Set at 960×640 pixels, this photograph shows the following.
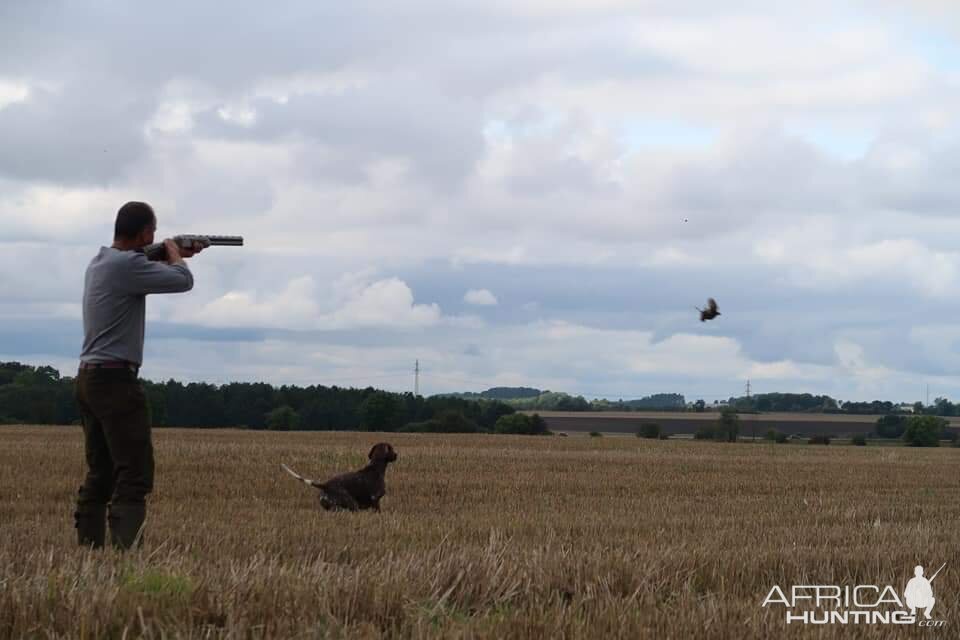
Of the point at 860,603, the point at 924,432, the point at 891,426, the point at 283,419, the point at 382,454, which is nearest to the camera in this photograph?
the point at 860,603

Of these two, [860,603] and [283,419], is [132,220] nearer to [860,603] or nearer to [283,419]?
[860,603]

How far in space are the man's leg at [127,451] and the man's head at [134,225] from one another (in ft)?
2.80

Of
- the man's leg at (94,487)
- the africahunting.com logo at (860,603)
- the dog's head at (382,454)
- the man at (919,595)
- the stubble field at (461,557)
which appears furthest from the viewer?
the dog's head at (382,454)

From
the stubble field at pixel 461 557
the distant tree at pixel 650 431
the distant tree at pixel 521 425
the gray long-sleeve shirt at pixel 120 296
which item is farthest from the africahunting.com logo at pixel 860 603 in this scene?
the distant tree at pixel 521 425

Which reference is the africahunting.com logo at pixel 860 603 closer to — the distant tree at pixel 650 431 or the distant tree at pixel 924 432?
the distant tree at pixel 650 431

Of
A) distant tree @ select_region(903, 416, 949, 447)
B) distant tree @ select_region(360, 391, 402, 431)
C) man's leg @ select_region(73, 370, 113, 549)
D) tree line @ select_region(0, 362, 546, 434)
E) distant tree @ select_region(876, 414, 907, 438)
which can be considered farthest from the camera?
distant tree @ select_region(876, 414, 907, 438)

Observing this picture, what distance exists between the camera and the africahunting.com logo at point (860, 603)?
582 cm

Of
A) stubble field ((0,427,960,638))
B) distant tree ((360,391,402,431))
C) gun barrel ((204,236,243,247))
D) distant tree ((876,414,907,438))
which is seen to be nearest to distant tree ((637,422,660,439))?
distant tree ((360,391,402,431))

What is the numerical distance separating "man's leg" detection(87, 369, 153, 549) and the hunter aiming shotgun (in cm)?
81

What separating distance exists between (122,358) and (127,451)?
59cm

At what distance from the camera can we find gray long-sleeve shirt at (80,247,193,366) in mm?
7453

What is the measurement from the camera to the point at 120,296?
24.6 ft

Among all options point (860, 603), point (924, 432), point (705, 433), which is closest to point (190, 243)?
point (860, 603)

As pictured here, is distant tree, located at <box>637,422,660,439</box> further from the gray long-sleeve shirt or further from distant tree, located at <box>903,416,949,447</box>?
the gray long-sleeve shirt
